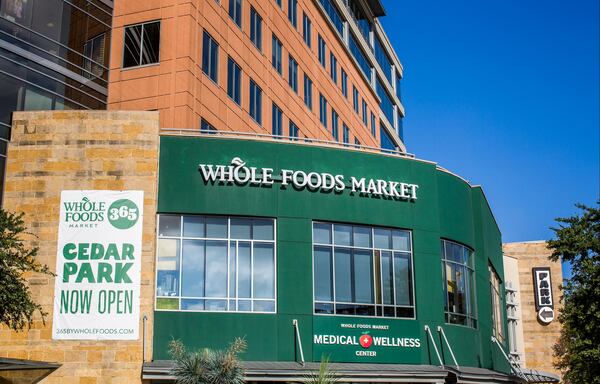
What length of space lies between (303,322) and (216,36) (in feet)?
52.0

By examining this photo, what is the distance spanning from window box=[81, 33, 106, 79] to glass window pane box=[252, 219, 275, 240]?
505 inches

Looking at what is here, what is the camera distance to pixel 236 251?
31.9 m

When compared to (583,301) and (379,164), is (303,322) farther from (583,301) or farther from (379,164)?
(583,301)

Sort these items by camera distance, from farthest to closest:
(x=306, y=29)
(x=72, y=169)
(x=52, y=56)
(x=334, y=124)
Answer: (x=334, y=124) → (x=306, y=29) → (x=52, y=56) → (x=72, y=169)

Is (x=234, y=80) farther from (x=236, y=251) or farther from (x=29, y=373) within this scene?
(x=29, y=373)

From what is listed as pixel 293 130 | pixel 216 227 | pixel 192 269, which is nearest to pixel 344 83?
pixel 293 130

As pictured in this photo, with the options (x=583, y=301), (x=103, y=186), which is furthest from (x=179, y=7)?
(x=583, y=301)

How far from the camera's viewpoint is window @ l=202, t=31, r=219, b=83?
1577 inches

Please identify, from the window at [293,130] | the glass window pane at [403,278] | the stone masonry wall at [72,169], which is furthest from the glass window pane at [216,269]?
the window at [293,130]

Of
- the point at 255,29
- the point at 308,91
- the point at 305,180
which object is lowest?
the point at 305,180

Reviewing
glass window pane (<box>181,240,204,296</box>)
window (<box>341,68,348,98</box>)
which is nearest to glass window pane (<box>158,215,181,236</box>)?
glass window pane (<box>181,240,204,296</box>)

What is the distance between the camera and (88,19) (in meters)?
40.7

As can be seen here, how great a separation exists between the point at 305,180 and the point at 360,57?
116 feet

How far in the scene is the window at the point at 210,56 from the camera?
40.1m
